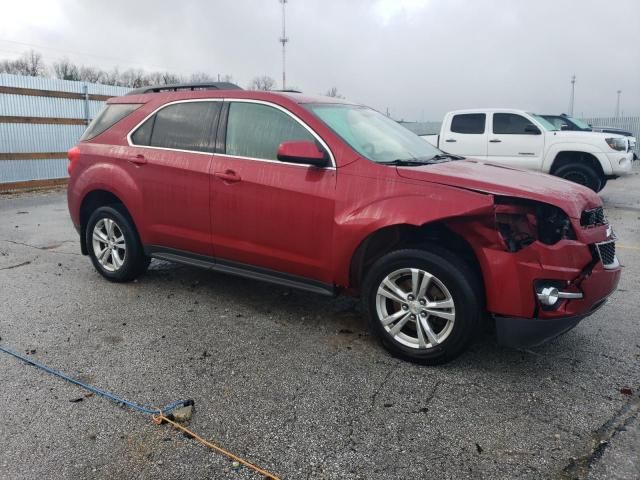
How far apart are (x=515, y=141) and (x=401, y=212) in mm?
9021

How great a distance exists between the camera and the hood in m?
3.29

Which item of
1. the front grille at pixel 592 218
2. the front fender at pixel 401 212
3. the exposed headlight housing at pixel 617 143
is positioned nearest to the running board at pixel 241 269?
the front fender at pixel 401 212

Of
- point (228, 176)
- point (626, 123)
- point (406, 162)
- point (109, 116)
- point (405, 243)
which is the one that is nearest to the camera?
point (405, 243)

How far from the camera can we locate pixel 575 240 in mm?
3262

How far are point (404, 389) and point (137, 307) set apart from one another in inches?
101

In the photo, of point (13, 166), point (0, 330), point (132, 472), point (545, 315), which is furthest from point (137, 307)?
point (13, 166)

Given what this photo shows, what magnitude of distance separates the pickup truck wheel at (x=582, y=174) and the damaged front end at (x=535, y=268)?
847 cm

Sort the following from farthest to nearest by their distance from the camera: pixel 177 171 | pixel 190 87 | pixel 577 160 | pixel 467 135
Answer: pixel 467 135, pixel 577 160, pixel 190 87, pixel 177 171

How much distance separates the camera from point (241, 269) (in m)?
4.40

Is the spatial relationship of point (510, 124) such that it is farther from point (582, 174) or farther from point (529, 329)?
point (529, 329)

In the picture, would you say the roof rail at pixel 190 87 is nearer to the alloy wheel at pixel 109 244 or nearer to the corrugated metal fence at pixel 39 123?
the alloy wheel at pixel 109 244

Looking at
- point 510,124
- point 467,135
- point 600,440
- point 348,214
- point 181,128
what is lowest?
point 600,440

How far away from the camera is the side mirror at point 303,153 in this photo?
3.77 m

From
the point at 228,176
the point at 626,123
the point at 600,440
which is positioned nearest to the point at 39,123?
the point at 228,176
